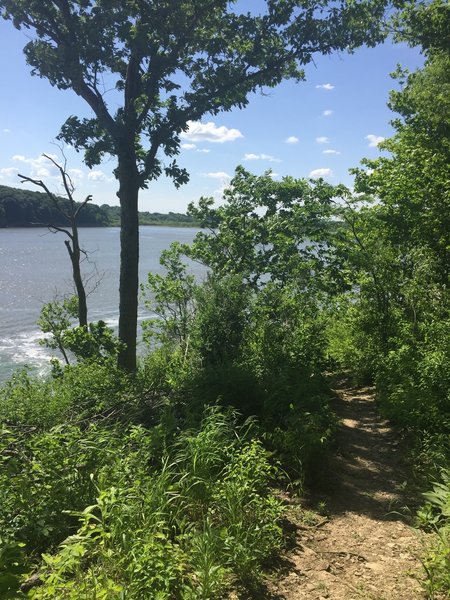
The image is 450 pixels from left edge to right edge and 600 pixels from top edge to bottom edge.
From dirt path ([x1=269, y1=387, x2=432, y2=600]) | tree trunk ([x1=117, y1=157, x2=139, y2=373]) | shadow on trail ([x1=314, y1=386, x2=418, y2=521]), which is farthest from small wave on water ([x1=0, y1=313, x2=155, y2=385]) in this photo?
dirt path ([x1=269, y1=387, x2=432, y2=600])

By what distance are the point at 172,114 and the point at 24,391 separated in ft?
20.0

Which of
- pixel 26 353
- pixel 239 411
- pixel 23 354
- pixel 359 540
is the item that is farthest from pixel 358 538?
pixel 26 353

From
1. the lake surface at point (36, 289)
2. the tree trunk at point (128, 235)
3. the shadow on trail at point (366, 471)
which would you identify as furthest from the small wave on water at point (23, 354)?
the shadow on trail at point (366, 471)

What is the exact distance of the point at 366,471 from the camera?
4895 millimetres

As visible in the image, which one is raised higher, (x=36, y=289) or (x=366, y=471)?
(x=366, y=471)

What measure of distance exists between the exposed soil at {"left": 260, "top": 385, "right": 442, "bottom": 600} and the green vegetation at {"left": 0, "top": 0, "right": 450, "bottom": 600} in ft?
0.63

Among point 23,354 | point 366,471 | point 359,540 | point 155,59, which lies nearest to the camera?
point 359,540

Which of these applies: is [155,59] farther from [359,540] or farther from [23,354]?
[23,354]

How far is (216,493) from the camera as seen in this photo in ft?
12.2

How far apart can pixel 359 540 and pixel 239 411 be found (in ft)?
6.90

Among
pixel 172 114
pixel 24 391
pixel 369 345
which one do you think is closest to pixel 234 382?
pixel 369 345

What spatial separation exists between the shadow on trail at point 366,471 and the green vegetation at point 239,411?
229 millimetres

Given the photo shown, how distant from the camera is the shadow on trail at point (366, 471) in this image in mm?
4188

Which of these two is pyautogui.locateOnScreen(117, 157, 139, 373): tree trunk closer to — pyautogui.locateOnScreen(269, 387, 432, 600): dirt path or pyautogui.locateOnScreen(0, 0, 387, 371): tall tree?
pyautogui.locateOnScreen(0, 0, 387, 371): tall tree
